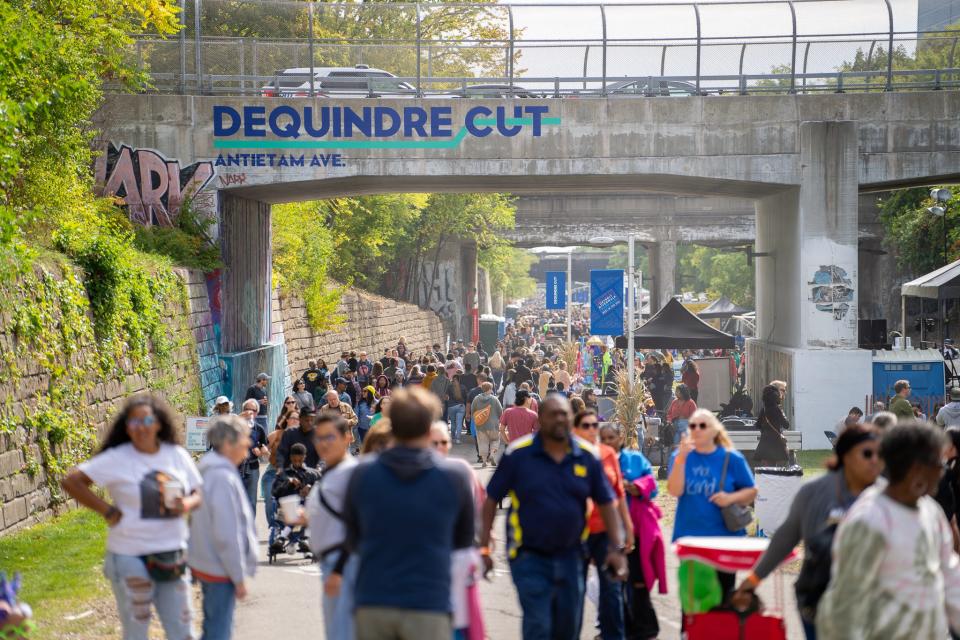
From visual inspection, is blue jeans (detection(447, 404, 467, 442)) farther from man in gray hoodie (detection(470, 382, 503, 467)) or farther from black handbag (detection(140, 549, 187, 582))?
black handbag (detection(140, 549, 187, 582))

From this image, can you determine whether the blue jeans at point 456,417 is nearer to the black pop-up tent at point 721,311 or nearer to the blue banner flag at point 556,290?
the blue banner flag at point 556,290

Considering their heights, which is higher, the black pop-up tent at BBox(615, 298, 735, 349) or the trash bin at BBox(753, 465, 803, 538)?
the black pop-up tent at BBox(615, 298, 735, 349)

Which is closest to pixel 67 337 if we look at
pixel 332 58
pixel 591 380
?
pixel 332 58

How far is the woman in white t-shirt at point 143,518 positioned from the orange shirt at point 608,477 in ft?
8.53

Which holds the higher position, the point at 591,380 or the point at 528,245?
the point at 528,245

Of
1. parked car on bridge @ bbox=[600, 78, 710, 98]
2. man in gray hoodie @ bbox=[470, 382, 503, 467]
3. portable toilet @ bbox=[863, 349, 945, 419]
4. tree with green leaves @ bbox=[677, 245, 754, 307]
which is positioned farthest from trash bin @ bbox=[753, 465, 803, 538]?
tree with green leaves @ bbox=[677, 245, 754, 307]

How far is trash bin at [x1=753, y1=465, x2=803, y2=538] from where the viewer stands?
11836mm

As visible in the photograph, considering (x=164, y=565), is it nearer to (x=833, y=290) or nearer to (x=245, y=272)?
(x=245, y=272)

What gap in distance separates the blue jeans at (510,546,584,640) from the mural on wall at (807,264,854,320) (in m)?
19.1

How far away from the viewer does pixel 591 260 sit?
181875 mm

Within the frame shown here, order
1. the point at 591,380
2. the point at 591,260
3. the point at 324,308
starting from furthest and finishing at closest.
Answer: the point at 591,260 < the point at 591,380 < the point at 324,308

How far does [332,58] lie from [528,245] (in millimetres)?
31672

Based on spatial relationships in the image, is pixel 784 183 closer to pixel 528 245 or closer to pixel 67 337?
pixel 67 337

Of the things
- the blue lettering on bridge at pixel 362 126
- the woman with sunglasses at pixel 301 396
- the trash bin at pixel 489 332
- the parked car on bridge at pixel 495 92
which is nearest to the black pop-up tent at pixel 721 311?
the trash bin at pixel 489 332
